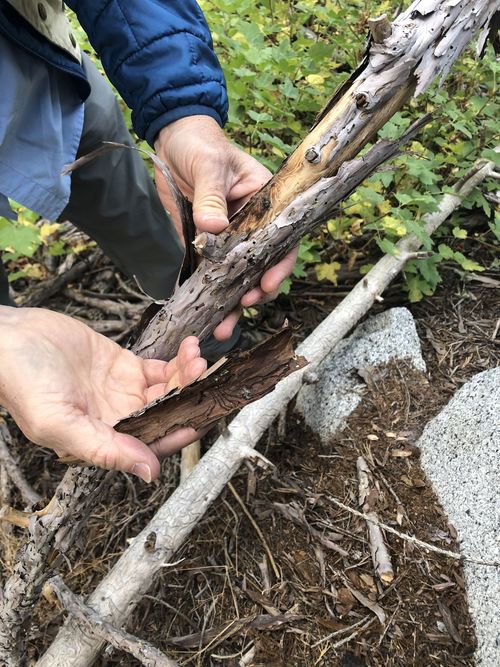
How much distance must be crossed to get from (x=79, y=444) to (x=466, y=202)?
248 centimetres

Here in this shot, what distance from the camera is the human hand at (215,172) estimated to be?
177cm

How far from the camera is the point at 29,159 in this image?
187 cm

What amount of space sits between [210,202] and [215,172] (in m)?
0.20

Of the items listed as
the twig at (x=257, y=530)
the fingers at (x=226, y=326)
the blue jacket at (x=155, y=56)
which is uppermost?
the blue jacket at (x=155, y=56)

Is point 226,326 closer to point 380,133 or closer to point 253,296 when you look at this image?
point 253,296

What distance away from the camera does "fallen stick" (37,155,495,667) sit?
66.1 inches

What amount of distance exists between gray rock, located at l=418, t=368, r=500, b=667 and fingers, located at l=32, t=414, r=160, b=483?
4.06 feet

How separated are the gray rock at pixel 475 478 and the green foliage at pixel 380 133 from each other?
30.0 inches

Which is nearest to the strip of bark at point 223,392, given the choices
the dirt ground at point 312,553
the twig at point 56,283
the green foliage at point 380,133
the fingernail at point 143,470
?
the fingernail at point 143,470

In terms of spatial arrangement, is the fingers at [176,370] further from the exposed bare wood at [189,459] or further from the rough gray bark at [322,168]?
the exposed bare wood at [189,459]

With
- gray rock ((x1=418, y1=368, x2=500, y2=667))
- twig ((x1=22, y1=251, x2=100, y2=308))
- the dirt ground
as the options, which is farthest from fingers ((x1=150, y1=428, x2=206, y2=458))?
twig ((x1=22, y1=251, x2=100, y2=308))

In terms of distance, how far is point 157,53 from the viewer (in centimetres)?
196

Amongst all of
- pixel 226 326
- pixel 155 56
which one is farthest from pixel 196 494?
pixel 155 56

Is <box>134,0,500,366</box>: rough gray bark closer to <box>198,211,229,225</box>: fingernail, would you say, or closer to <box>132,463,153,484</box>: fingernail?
<box>198,211,229,225</box>: fingernail
